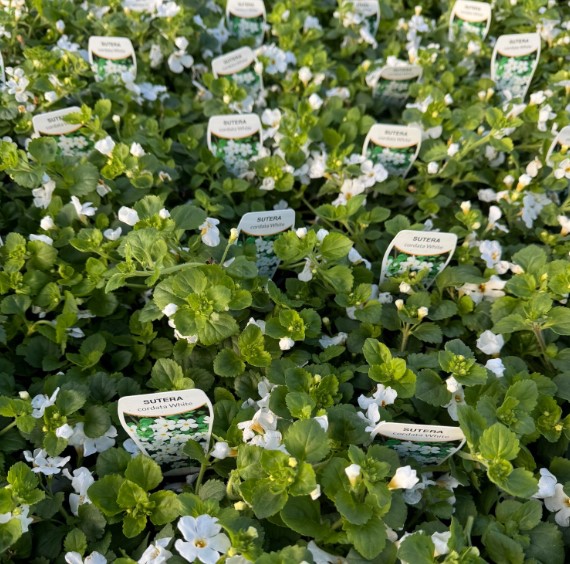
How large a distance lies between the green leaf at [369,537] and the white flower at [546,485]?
466mm

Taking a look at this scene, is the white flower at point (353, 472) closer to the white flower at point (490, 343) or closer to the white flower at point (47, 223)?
the white flower at point (490, 343)

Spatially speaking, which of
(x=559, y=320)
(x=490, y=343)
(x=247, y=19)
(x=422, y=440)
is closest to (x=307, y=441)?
(x=422, y=440)

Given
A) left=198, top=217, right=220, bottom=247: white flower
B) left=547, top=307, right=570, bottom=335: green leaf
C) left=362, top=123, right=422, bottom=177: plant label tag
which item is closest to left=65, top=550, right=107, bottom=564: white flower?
left=198, top=217, right=220, bottom=247: white flower

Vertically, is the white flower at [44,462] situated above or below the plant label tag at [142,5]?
below

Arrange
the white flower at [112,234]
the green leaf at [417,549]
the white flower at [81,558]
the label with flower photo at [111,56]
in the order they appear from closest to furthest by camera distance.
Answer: the green leaf at [417,549] → the white flower at [81,558] → the white flower at [112,234] → the label with flower photo at [111,56]

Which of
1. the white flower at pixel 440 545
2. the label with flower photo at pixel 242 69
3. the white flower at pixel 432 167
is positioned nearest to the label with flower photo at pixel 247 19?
the label with flower photo at pixel 242 69

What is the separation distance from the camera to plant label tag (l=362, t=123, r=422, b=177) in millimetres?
2254

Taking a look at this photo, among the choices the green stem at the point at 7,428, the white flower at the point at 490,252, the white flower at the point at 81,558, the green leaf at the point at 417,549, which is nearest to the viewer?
the green leaf at the point at 417,549

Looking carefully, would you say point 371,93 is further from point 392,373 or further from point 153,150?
point 392,373

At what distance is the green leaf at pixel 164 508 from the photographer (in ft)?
4.42

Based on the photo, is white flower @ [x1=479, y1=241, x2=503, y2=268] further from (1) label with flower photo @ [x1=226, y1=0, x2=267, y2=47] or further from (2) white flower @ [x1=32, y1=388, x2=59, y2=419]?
(1) label with flower photo @ [x1=226, y1=0, x2=267, y2=47]

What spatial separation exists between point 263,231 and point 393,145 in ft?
2.48

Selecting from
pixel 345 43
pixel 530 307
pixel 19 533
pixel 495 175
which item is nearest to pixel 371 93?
pixel 345 43

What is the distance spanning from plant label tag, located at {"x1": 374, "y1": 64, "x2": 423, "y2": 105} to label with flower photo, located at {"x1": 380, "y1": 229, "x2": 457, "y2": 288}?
44.0 inches
